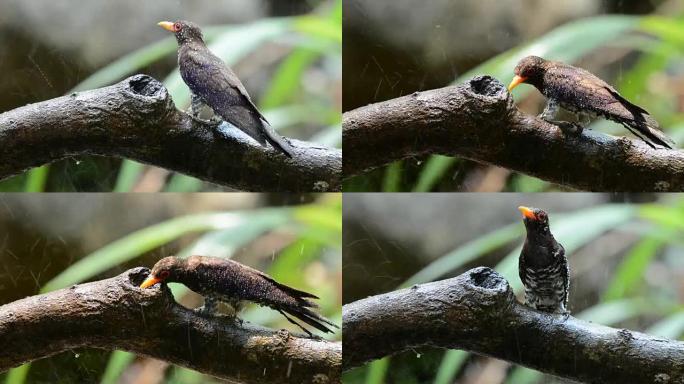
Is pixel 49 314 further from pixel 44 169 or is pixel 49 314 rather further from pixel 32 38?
pixel 32 38

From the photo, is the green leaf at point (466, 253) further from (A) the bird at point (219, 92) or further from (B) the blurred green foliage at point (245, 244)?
(A) the bird at point (219, 92)

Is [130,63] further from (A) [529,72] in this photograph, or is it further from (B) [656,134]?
(B) [656,134]

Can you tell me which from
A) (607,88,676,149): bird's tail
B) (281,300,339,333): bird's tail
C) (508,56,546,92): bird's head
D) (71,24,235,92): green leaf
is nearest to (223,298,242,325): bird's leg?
(281,300,339,333): bird's tail

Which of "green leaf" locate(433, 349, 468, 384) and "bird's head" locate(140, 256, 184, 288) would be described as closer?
"bird's head" locate(140, 256, 184, 288)

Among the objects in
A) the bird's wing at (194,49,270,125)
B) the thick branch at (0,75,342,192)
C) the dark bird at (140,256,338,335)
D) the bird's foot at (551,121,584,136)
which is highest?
the bird's wing at (194,49,270,125)

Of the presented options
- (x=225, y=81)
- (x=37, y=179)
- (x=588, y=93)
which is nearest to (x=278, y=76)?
(x=225, y=81)

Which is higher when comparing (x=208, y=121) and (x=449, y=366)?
(x=208, y=121)

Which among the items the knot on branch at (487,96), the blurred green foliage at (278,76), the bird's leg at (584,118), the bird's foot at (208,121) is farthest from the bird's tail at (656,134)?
the bird's foot at (208,121)

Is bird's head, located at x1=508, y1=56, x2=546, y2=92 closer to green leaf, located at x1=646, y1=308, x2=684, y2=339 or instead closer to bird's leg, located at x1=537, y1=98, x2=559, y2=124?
bird's leg, located at x1=537, y1=98, x2=559, y2=124
